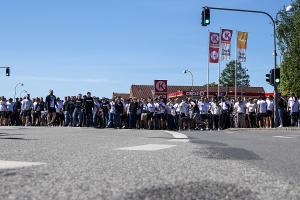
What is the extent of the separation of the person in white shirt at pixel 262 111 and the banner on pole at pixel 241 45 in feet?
43.0

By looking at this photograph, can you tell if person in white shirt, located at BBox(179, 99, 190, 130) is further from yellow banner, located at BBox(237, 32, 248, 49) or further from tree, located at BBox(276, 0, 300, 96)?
tree, located at BBox(276, 0, 300, 96)

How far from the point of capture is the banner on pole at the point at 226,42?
39906 millimetres

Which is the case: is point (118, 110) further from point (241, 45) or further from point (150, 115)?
point (241, 45)

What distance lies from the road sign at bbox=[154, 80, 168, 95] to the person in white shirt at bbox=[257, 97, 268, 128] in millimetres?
6092

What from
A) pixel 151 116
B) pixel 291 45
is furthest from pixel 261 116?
pixel 291 45

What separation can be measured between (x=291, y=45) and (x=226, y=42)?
11951 mm

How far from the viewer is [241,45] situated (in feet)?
134

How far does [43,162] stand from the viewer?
5918mm

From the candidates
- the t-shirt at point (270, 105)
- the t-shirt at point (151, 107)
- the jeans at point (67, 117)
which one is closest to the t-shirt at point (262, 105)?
the t-shirt at point (270, 105)

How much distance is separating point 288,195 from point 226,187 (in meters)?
0.48

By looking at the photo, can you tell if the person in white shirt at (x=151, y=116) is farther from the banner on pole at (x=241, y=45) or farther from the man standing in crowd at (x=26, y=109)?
the banner on pole at (x=241, y=45)

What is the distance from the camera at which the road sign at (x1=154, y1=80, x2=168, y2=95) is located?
3155 cm

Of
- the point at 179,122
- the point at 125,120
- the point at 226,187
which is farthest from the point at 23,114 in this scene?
the point at 226,187

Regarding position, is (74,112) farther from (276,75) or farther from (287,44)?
(287,44)
